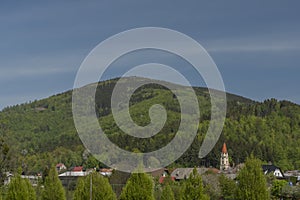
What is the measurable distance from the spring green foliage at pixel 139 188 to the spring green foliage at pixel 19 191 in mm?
5140

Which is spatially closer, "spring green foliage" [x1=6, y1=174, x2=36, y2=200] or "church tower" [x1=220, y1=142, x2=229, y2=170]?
"spring green foliage" [x1=6, y1=174, x2=36, y2=200]

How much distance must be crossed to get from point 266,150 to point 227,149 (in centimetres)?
855

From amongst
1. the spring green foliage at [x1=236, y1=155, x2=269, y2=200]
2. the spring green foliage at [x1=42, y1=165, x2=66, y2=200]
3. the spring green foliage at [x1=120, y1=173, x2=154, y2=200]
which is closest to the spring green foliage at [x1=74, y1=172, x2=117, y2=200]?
the spring green foliage at [x1=42, y1=165, x2=66, y2=200]

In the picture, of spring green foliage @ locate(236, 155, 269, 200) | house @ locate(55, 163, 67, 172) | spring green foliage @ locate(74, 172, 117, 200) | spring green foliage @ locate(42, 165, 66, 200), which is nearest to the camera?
spring green foliage @ locate(236, 155, 269, 200)

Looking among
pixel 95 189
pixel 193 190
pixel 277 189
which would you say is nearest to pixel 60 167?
pixel 277 189

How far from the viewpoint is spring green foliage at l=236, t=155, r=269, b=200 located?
29022mm

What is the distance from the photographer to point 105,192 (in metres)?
A: 30.3

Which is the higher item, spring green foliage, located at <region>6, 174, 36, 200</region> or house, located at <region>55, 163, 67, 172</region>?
house, located at <region>55, 163, 67, 172</region>

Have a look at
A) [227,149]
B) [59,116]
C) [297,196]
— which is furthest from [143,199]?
[59,116]

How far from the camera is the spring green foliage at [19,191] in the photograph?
29.6 meters

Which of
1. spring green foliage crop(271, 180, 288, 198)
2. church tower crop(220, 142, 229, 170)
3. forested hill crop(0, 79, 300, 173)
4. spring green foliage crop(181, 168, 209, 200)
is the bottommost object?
spring green foliage crop(181, 168, 209, 200)

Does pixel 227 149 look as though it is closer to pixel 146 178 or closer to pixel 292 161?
pixel 292 161

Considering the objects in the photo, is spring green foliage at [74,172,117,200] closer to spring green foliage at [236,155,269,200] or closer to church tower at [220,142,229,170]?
spring green foliage at [236,155,269,200]

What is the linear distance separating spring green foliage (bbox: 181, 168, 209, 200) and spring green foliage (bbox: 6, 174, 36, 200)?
323 inches
